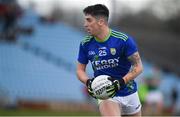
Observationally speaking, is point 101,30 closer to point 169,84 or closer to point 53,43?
point 53,43

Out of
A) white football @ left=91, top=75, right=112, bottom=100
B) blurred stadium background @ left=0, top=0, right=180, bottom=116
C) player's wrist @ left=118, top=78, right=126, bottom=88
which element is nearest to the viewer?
white football @ left=91, top=75, right=112, bottom=100

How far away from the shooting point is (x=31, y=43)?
1307 inches

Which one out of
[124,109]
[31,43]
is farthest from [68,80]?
[124,109]

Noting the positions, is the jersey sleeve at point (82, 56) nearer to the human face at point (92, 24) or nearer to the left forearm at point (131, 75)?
the human face at point (92, 24)

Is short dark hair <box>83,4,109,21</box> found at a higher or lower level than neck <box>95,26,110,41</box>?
higher

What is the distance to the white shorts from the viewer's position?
8748 millimetres

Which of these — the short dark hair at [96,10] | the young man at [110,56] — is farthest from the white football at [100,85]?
the short dark hair at [96,10]

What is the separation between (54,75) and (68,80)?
863 millimetres

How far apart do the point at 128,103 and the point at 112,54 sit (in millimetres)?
811

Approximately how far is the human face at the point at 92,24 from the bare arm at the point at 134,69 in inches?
24.5

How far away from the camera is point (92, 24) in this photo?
8.58 meters

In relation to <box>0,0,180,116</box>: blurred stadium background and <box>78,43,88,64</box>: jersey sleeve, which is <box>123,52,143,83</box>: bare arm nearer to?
<box>78,43,88,64</box>: jersey sleeve

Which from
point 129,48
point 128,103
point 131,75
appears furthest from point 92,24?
point 128,103

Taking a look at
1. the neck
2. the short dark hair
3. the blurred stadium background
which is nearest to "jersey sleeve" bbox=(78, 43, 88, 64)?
the neck
